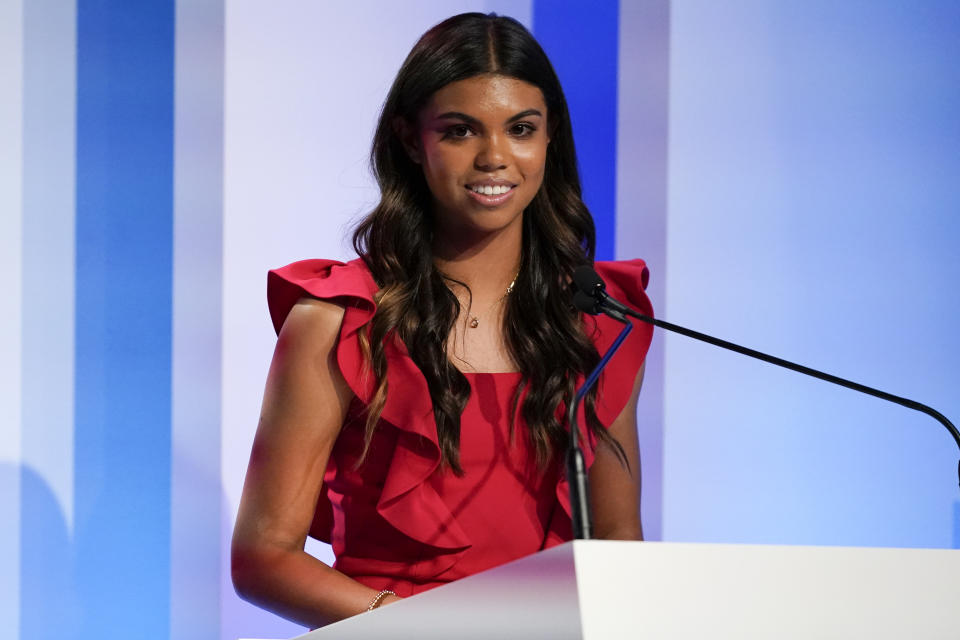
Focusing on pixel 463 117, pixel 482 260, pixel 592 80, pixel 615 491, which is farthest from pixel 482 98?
pixel 592 80

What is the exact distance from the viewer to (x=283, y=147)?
2.23 metres

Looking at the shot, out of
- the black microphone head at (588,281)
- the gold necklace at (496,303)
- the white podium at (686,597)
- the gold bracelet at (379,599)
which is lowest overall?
the gold bracelet at (379,599)

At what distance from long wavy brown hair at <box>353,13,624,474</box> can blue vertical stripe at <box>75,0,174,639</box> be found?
0.67 meters

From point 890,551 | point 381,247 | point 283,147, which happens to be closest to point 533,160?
point 381,247

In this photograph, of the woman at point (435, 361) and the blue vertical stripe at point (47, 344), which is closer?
the woman at point (435, 361)

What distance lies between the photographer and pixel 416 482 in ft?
5.14

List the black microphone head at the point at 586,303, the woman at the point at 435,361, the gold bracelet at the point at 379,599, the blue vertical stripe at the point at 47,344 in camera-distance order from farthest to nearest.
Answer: the blue vertical stripe at the point at 47,344
the woman at the point at 435,361
the gold bracelet at the point at 379,599
the black microphone head at the point at 586,303

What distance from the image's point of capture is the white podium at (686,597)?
67cm

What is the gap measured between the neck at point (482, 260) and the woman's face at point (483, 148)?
70 millimetres

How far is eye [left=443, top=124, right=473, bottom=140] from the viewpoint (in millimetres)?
1604

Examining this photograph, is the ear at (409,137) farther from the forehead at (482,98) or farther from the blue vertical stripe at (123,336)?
the blue vertical stripe at (123,336)

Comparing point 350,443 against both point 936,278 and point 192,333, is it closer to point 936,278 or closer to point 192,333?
point 192,333

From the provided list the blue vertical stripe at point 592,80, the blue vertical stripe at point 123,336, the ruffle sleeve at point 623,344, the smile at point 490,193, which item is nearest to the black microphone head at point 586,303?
the smile at point 490,193

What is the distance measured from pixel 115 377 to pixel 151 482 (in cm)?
21
